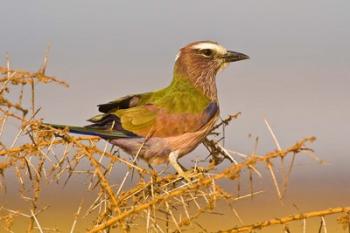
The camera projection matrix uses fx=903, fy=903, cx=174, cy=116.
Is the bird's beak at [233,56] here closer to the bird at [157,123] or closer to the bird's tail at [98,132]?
the bird at [157,123]

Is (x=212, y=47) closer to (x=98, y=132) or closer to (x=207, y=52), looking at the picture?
(x=207, y=52)

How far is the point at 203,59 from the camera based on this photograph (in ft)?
23.5

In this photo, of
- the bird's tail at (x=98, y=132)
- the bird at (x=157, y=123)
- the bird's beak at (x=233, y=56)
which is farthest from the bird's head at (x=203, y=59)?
the bird's tail at (x=98, y=132)

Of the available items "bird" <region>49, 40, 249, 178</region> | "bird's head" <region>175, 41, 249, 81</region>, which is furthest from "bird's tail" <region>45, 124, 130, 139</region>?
"bird's head" <region>175, 41, 249, 81</region>

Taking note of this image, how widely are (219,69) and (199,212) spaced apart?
3384 millimetres

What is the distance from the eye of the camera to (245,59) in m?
→ 7.06

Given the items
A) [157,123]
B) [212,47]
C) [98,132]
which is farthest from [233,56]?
[98,132]

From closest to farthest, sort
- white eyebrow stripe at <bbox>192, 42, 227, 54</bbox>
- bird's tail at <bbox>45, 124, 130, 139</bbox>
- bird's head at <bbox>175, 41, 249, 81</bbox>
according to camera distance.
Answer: bird's tail at <bbox>45, 124, 130, 139</bbox> < bird's head at <bbox>175, 41, 249, 81</bbox> < white eyebrow stripe at <bbox>192, 42, 227, 54</bbox>

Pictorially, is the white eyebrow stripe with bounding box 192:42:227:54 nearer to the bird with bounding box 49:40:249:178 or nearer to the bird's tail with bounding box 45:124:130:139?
the bird with bounding box 49:40:249:178

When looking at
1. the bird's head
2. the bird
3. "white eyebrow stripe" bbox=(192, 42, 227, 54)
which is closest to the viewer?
the bird

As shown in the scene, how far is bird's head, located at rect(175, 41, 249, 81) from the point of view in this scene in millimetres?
7035

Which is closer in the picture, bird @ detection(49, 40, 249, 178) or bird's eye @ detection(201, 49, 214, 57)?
bird @ detection(49, 40, 249, 178)

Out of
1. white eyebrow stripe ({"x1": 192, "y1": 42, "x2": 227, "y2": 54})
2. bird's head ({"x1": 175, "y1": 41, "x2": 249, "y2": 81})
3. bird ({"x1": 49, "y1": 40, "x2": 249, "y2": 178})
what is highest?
white eyebrow stripe ({"x1": 192, "y1": 42, "x2": 227, "y2": 54})

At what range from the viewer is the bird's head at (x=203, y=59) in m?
7.04
